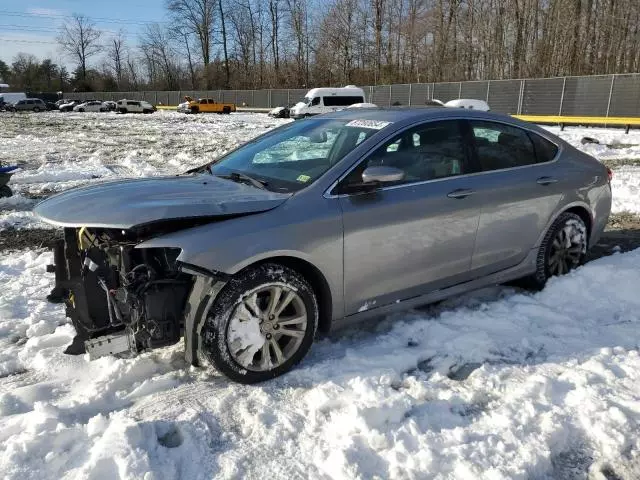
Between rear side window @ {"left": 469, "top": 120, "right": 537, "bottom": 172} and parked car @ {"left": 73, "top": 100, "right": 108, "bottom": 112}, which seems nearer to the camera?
rear side window @ {"left": 469, "top": 120, "right": 537, "bottom": 172}

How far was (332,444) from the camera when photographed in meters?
2.62

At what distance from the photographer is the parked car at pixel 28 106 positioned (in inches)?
2298

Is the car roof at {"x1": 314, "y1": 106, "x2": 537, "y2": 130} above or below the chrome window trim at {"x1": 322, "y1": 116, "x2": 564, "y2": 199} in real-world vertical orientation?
above

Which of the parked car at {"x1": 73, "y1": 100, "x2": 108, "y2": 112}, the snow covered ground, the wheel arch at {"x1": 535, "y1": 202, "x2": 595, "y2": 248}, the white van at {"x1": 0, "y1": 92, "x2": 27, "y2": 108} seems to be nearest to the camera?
the snow covered ground

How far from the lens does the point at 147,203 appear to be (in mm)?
3055

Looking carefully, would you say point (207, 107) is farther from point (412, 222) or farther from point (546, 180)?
point (412, 222)

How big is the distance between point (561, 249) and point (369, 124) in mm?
2166

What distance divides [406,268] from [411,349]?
21.7 inches

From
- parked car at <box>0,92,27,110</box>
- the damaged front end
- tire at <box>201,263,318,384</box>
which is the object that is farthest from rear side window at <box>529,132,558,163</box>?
parked car at <box>0,92,27,110</box>

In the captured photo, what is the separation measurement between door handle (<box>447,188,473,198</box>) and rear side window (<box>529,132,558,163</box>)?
3.32 feet

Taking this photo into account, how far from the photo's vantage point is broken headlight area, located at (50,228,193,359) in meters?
3.00

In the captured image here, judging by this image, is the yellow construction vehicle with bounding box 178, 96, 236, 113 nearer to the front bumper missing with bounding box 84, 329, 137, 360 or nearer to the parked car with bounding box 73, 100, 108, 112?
the parked car with bounding box 73, 100, 108, 112

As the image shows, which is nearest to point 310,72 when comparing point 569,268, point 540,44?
point 540,44

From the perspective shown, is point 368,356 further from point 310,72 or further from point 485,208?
point 310,72
